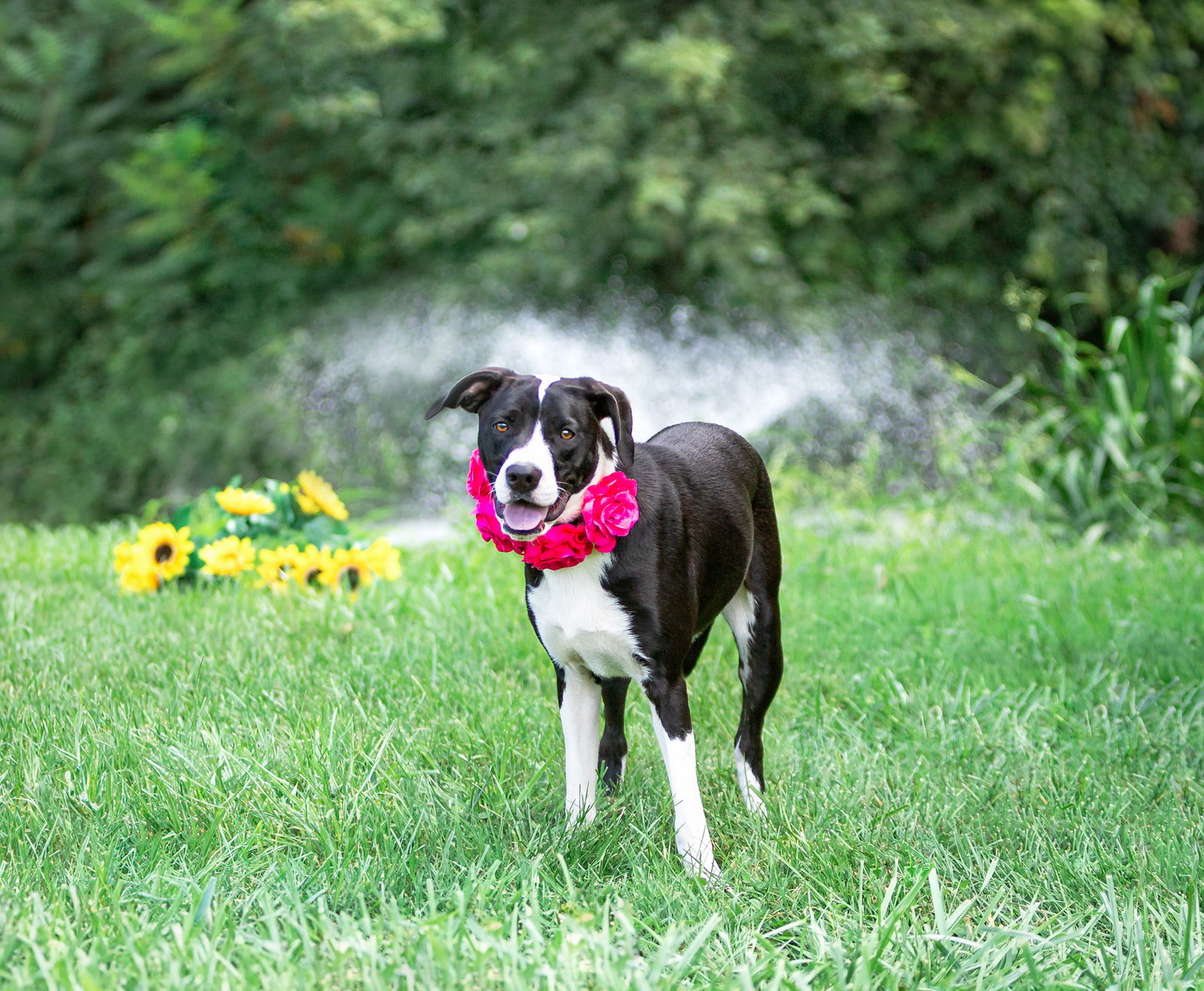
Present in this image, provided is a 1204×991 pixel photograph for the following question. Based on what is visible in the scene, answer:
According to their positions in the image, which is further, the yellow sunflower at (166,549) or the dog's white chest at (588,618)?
the yellow sunflower at (166,549)

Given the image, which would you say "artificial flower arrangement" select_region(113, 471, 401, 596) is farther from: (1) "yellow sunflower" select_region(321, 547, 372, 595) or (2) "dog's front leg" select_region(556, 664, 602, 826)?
(2) "dog's front leg" select_region(556, 664, 602, 826)

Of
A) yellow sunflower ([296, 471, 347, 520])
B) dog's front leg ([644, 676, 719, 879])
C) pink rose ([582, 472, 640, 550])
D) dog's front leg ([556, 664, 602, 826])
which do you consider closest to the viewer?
pink rose ([582, 472, 640, 550])

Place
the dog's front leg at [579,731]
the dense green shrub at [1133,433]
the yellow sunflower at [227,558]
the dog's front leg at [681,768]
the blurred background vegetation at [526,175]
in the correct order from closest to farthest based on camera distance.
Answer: the dog's front leg at [681,768] < the dog's front leg at [579,731] < the yellow sunflower at [227,558] < the dense green shrub at [1133,433] < the blurred background vegetation at [526,175]

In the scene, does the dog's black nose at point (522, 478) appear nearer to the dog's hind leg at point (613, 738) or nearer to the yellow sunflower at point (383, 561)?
the dog's hind leg at point (613, 738)

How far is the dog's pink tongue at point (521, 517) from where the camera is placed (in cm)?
226

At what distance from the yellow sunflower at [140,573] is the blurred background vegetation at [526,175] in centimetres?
427

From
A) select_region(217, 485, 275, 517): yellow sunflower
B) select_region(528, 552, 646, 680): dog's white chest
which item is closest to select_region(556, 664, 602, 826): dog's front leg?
select_region(528, 552, 646, 680): dog's white chest

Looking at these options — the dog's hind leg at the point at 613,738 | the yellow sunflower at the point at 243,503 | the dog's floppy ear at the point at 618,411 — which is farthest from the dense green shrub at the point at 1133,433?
the dog's floppy ear at the point at 618,411

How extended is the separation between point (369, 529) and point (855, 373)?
13.1 ft

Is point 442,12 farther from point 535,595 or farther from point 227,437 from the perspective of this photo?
point 535,595

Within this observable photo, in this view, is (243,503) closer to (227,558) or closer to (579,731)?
(227,558)

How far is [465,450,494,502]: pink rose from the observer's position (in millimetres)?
2479

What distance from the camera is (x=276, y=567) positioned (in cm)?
441

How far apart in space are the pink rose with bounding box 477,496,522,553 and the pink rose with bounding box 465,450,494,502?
2cm
